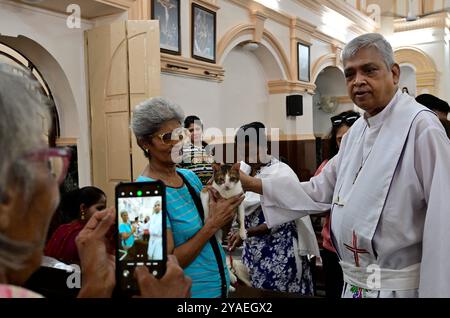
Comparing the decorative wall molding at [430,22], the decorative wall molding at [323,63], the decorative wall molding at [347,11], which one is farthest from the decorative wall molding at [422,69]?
the decorative wall molding at [323,63]

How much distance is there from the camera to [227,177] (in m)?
2.01

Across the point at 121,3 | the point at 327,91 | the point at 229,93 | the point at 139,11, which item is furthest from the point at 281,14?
the point at 327,91

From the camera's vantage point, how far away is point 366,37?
1.83 meters

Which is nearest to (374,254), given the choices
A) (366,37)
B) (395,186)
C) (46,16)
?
(395,186)

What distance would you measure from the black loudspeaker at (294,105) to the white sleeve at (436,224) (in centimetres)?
739

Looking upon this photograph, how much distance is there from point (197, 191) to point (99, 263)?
77 centimetres

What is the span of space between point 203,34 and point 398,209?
529 cm

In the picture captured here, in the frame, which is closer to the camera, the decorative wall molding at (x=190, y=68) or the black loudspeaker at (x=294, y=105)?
the decorative wall molding at (x=190, y=68)

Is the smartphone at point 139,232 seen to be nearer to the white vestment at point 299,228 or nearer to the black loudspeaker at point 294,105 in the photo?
the white vestment at point 299,228

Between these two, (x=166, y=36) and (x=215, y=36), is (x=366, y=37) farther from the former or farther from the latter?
(x=215, y=36)

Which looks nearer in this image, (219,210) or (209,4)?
(219,210)

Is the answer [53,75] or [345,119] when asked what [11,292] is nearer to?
[345,119]

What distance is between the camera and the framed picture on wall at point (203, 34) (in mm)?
6277
